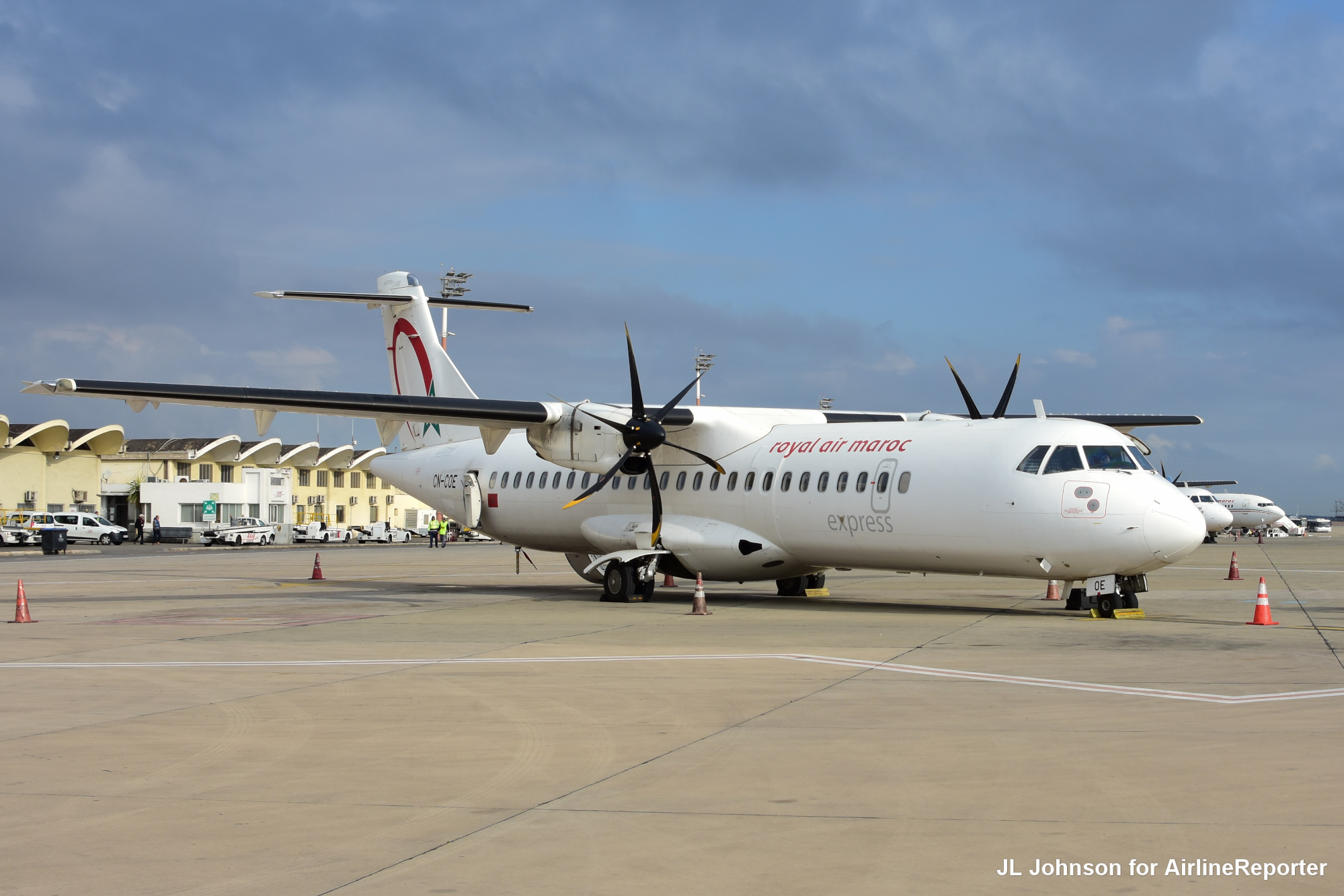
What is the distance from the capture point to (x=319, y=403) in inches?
810

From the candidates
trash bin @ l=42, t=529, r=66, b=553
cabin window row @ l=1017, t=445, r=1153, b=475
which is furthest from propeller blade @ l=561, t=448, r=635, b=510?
trash bin @ l=42, t=529, r=66, b=553

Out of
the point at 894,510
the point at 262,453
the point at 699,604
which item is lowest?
the point at 699,604

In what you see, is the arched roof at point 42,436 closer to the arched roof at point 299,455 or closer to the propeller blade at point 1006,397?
the arched roof at point 299,455

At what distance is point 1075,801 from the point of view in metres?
6.45

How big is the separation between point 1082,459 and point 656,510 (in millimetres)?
8195

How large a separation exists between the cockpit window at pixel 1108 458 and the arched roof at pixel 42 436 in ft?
218

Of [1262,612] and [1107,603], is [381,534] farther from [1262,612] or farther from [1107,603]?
[1262,612]

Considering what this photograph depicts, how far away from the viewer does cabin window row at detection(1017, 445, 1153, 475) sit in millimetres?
17031

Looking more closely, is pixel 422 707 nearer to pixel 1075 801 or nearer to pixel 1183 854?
pixel 1075 801

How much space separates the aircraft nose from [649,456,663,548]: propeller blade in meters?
8.98

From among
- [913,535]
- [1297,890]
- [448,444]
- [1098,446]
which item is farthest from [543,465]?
[1297,890]

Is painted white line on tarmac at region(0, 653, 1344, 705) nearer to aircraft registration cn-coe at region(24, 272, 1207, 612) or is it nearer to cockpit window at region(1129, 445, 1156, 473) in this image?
aircraft registration cn-coe at region(24, 272, 1207, 612)

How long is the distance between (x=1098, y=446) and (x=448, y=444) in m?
15.6

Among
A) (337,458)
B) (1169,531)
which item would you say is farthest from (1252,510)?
(337,458)
